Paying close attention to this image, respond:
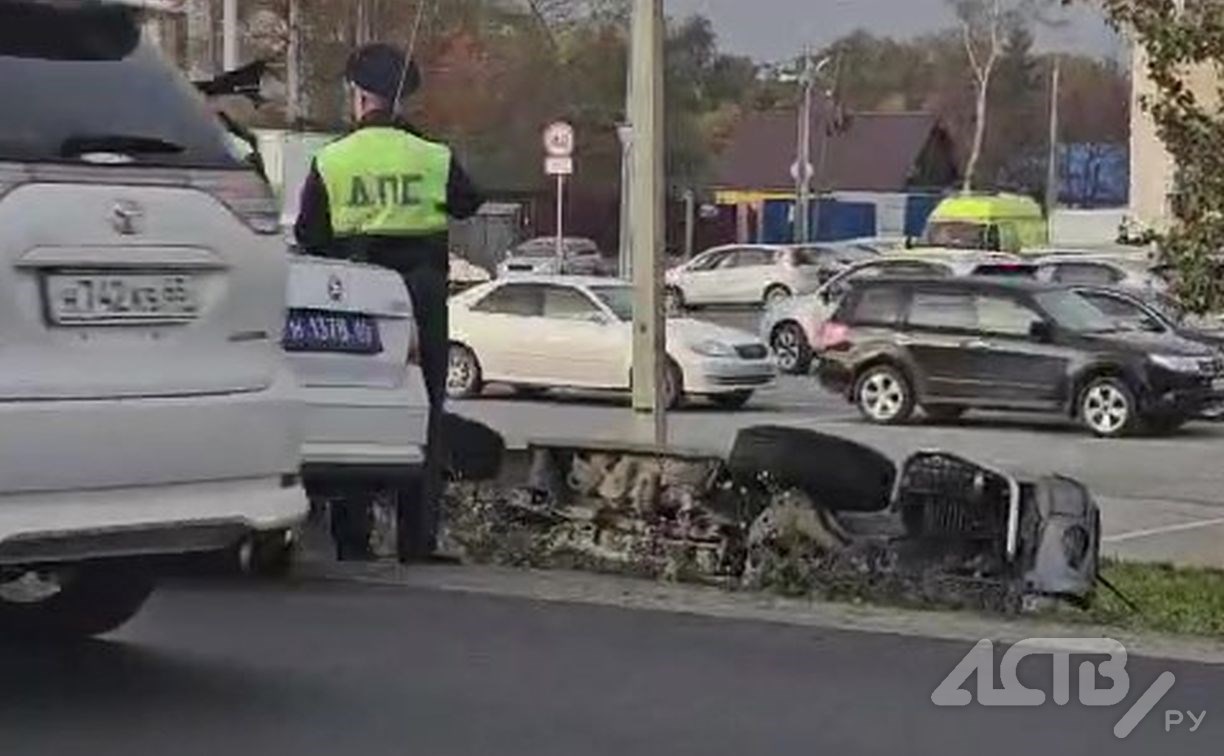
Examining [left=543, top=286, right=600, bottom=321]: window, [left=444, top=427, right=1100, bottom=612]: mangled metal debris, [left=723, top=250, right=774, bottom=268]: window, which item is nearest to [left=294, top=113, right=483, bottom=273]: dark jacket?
[left=444, top=427, right=1100, bottom=612]: mangled metal debris

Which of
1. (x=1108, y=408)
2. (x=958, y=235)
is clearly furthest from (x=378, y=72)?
(x=958, y=235)

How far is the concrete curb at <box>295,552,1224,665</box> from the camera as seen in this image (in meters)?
8.65

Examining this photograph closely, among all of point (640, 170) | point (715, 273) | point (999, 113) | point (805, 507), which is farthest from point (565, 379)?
point (999, 113)

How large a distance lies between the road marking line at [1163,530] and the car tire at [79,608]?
826 centimetres

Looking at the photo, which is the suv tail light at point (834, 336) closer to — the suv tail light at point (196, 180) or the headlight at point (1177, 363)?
the headlight at point (1177, 363)

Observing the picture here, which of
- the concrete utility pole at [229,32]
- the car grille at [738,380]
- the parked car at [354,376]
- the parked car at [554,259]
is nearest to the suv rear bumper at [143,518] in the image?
the parked car at [354,376]

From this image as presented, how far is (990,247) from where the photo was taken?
177 ft

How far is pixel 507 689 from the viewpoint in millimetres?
7461

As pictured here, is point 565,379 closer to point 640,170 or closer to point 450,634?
point 640,170

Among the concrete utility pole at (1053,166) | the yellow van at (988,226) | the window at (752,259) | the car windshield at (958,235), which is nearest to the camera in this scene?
the window at (752,259)

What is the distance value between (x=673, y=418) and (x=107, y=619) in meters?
18.2

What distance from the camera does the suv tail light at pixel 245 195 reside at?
22.5 ft

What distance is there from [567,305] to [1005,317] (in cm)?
564

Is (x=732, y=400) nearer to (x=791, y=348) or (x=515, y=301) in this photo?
(x=515, y=301)
